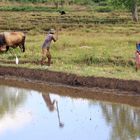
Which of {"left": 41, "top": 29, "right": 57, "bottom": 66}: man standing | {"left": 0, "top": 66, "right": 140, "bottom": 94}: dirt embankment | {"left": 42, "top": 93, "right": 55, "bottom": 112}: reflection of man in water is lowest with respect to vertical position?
{"left": 42, "top": 93, "right": 55, "bottom": 112}: reflection of man in water

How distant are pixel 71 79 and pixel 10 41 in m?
5.58

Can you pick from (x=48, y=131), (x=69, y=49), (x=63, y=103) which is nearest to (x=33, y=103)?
(x=63, y=103)

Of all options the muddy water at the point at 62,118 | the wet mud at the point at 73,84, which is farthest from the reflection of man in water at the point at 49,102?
the wet mud at the point at 73,84

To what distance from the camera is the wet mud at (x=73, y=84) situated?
48.5 feet

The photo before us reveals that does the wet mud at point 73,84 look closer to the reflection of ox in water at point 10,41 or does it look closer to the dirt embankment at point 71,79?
the dirt embankment at point 71,79

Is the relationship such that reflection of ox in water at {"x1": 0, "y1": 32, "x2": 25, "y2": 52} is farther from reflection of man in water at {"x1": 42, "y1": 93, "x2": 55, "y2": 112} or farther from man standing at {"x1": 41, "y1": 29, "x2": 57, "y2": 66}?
reflection of man in water at {"x1": 42, "y1": 93, "x2": 55, "y2": 112}

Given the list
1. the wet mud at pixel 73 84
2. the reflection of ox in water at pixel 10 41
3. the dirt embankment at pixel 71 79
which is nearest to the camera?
the wet mud at pixel 73 84

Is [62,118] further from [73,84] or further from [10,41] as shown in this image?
[10,41]

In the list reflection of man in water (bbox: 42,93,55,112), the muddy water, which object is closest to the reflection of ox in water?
the muddy water

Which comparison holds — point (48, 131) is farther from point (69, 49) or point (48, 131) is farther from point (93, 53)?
point (69, 49)

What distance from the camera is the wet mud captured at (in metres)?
14.8

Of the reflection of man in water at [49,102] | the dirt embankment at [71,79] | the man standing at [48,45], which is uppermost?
the man standing at [48,45]

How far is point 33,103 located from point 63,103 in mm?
1021

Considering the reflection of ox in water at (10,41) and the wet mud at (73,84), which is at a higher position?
the reflection of ox in water at (10,41)
